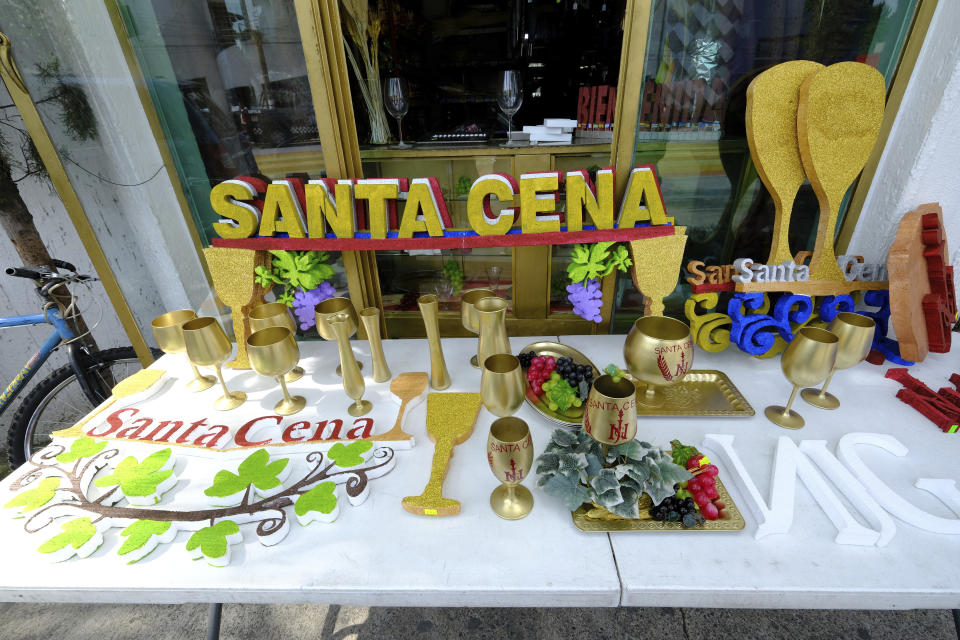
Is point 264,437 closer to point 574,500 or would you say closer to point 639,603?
point 574,500

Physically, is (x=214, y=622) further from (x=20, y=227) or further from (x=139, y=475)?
(x=20, y=227)

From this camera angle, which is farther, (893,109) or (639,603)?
(893,109)

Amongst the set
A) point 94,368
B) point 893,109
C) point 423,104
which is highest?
point 423,104

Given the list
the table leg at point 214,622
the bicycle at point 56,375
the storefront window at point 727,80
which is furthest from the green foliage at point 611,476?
the bicycle at point 56,375

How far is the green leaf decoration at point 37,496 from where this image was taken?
2.24 ft

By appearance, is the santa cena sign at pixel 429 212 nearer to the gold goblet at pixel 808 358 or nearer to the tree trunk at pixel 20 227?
the gold goblet at pixel 808 358

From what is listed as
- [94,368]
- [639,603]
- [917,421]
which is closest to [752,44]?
[917,421]

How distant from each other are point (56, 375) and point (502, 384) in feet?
5.48

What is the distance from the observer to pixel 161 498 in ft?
2.28

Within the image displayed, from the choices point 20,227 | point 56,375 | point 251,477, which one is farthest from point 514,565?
point 20,227

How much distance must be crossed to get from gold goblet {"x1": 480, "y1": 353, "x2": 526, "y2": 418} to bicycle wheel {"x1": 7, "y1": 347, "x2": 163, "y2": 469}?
1.49 metres

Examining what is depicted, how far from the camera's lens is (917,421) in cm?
80

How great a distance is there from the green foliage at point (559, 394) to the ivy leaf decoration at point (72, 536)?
0.81 meters

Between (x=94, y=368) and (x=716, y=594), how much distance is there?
1.92 meters
